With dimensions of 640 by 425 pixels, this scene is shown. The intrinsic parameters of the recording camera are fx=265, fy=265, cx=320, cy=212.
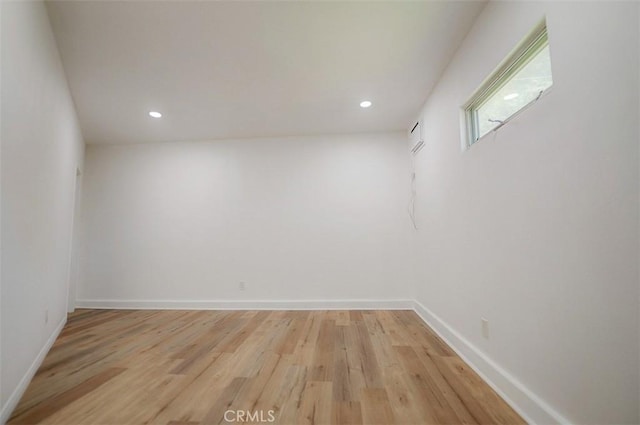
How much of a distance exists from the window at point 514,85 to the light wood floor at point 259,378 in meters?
1.69

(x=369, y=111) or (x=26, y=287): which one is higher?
(x=369, y=111)

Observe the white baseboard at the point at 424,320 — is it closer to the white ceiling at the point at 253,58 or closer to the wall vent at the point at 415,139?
the wall vent at the point at 415,139

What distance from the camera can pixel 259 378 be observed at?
1783mm

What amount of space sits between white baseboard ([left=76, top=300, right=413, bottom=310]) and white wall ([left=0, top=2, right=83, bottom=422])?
141 centimetres

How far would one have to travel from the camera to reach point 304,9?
1.85m

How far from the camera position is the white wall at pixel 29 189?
146 cm

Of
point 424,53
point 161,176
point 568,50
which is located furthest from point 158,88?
point 568,50

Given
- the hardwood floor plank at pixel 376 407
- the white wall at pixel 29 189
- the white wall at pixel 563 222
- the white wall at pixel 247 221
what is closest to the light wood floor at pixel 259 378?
the hardwood floor plank at pixel 376 407

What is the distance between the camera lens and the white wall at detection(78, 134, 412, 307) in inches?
150

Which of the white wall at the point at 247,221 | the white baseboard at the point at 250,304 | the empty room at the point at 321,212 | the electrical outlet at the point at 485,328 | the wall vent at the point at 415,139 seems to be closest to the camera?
the empty room at the point at 321,212

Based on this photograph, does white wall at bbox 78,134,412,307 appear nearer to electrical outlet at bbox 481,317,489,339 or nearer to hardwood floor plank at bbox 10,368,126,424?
electrical outlet at bbox 481,317,489,339

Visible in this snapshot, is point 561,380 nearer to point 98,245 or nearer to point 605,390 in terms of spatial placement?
point 605,390

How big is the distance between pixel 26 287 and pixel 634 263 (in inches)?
122

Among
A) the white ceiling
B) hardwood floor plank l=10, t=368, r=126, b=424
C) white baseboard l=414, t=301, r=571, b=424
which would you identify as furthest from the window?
hardwood floor plank l=10, t=368, r=126, b=424
